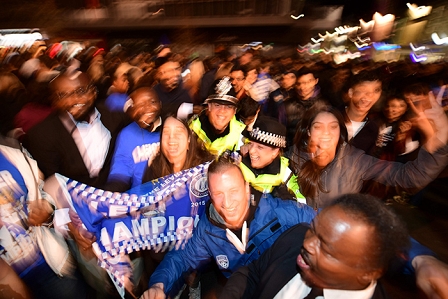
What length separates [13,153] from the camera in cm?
188

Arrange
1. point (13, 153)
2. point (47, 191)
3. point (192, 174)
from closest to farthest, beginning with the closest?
1. point (13, 153)
2. point (47, 191)
3. point (192, 174)

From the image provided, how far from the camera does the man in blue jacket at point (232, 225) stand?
1901 mm

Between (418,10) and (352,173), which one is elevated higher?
(352,173)

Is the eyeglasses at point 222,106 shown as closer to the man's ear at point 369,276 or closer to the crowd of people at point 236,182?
the crowd of people at point 236,182

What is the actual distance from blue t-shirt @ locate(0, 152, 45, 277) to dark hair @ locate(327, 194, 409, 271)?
1.95m

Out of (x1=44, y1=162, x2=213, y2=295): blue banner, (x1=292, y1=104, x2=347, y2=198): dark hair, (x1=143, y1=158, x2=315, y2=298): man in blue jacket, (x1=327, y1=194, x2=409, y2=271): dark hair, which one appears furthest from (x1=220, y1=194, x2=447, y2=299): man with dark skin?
(x1=292, y1=104, x2=347, y2=198): dark hair

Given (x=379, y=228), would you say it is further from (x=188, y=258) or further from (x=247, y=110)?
(x=247, y=110)

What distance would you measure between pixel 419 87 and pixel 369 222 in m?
2.79

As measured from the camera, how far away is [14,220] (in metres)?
1.83

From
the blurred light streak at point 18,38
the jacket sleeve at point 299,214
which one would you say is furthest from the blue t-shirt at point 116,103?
the blurred light streak at point 18,38

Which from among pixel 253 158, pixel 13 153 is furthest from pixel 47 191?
pixel 253 158

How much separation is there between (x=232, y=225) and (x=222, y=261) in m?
0.37

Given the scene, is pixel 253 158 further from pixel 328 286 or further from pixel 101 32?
pixel 101 32

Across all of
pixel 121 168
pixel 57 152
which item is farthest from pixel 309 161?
pixel 57 152
